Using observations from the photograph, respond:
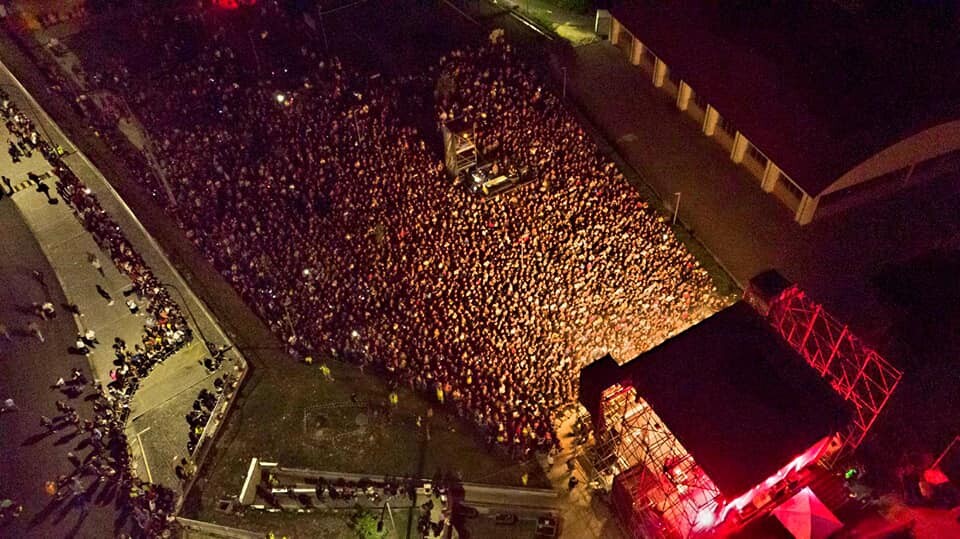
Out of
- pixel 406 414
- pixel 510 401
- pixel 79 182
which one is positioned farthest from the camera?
pixel 79 182

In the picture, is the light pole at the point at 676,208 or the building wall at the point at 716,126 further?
the light pole at the point at 676,208

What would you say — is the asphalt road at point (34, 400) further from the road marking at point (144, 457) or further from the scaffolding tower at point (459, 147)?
the scaffolding tower at point (459, 147)

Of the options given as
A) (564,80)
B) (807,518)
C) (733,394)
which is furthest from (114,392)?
(564,80)

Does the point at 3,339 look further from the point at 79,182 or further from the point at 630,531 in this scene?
the point at 630,531

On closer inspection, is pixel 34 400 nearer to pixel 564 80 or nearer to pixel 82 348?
pixel 82 348

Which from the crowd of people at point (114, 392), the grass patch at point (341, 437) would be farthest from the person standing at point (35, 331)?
the grass patch at point (341, 437)

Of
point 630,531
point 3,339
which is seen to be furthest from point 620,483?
point 3,339
